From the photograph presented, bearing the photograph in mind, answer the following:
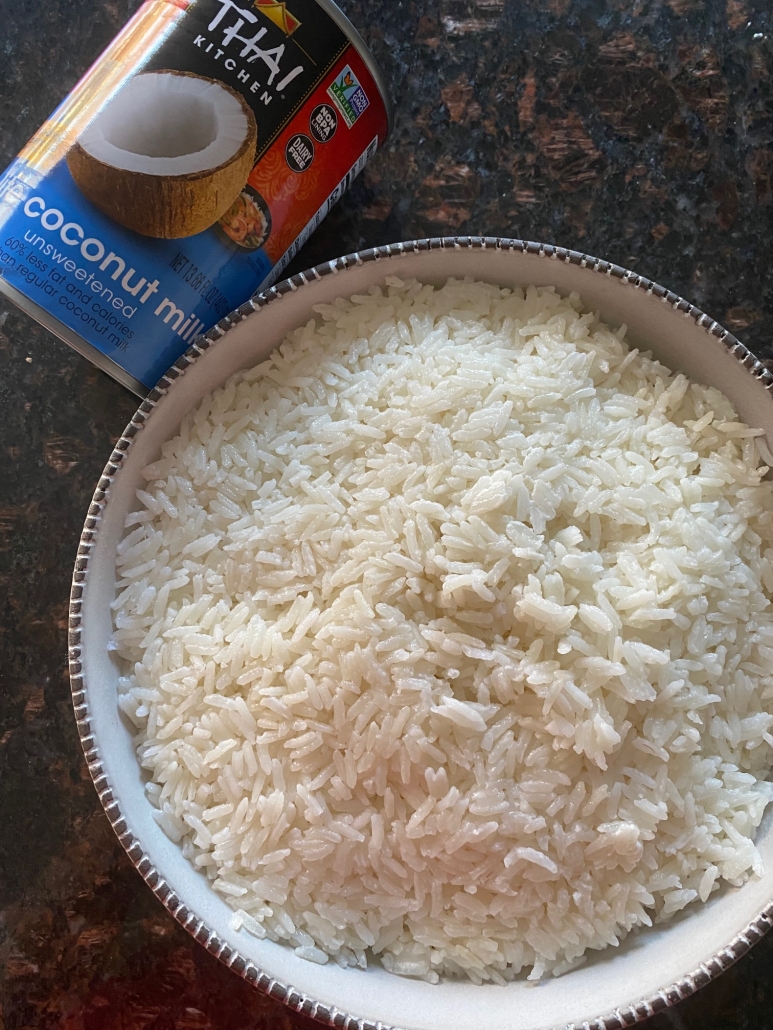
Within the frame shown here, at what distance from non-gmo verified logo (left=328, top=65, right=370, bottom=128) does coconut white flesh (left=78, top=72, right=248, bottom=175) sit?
0.15m

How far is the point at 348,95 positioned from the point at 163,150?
28 cm

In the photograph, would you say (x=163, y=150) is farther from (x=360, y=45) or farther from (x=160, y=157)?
(x=360, y=45)

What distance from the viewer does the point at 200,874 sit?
1.10m

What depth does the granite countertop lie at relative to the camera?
1333 mm

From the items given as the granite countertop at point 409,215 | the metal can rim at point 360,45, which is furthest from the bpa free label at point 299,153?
the granite countertop at point 409,215

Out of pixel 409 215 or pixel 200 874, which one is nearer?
pixel 200 874

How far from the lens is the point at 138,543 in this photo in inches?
45.9

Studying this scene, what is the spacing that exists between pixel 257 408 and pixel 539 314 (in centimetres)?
47

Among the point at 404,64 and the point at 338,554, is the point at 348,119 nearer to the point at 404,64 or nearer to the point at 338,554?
the point at 404,64

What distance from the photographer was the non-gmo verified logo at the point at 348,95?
1.09m

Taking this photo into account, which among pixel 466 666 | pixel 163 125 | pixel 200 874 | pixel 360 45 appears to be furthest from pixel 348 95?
pixel 200 874

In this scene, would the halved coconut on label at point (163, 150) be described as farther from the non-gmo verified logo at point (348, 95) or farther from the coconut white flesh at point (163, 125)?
the non-gmo verified logo at point (348, 95)

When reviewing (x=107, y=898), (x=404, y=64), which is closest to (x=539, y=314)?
(x=404, y=64)

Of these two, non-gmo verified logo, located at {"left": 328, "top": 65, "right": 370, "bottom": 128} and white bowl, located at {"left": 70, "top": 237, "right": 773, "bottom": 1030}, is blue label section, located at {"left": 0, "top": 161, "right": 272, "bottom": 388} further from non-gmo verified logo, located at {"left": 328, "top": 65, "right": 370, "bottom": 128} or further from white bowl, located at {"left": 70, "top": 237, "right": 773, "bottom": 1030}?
non-gmo verified logo, located at {"left": 328, "top": 65, "right": 370, "bottom": 128}
